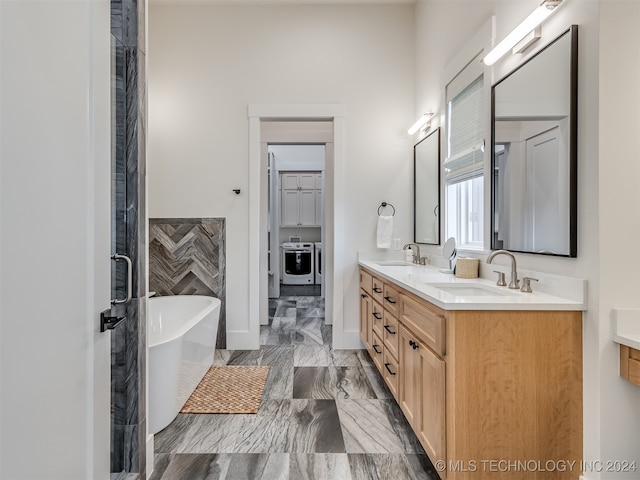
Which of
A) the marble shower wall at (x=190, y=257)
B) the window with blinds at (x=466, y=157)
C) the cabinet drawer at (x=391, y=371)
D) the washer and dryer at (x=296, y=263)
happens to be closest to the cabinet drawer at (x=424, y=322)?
the cabinet drawer at (x=391, y=371)

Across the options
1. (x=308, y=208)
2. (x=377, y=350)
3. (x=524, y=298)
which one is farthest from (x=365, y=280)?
(x=308, y=208)

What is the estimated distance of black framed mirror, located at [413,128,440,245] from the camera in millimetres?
3016

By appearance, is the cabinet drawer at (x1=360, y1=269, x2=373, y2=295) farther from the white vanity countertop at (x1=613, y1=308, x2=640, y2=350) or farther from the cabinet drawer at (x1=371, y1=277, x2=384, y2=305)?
the white vanity countertop at (x1=613, y1=308, x2=640, y2=350)

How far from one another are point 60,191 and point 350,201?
9.47 feet

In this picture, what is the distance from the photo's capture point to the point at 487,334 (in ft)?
4.63

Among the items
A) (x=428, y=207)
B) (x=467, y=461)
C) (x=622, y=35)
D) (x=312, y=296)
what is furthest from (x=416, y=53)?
(x=312, y=296)

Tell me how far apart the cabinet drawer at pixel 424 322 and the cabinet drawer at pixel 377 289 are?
1.70ft

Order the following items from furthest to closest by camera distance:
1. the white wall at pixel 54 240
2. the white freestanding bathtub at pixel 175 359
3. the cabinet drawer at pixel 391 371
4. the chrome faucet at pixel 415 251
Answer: the chrome faucet at pixel 415 251 → the cabinet drawer at pixel 391 371 → the white freestanding bathtub at pixel 175 359 → the white wall at pixel 54 240

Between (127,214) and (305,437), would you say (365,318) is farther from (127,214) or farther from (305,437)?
(127,214)

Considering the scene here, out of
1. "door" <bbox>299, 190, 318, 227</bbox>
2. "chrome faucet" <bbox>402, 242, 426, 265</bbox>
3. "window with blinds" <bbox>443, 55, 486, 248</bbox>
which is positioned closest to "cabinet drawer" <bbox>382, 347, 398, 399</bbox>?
"window with blinds" <bbox>443, 55, 486, 248</bbox>

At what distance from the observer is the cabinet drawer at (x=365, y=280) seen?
3053 millimetres

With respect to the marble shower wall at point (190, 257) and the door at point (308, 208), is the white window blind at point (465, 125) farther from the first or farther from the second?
the door at point (308, 208)

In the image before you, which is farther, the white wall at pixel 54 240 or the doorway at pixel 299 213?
the doorway at pixel 299 213

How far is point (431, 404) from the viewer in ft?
5.22
